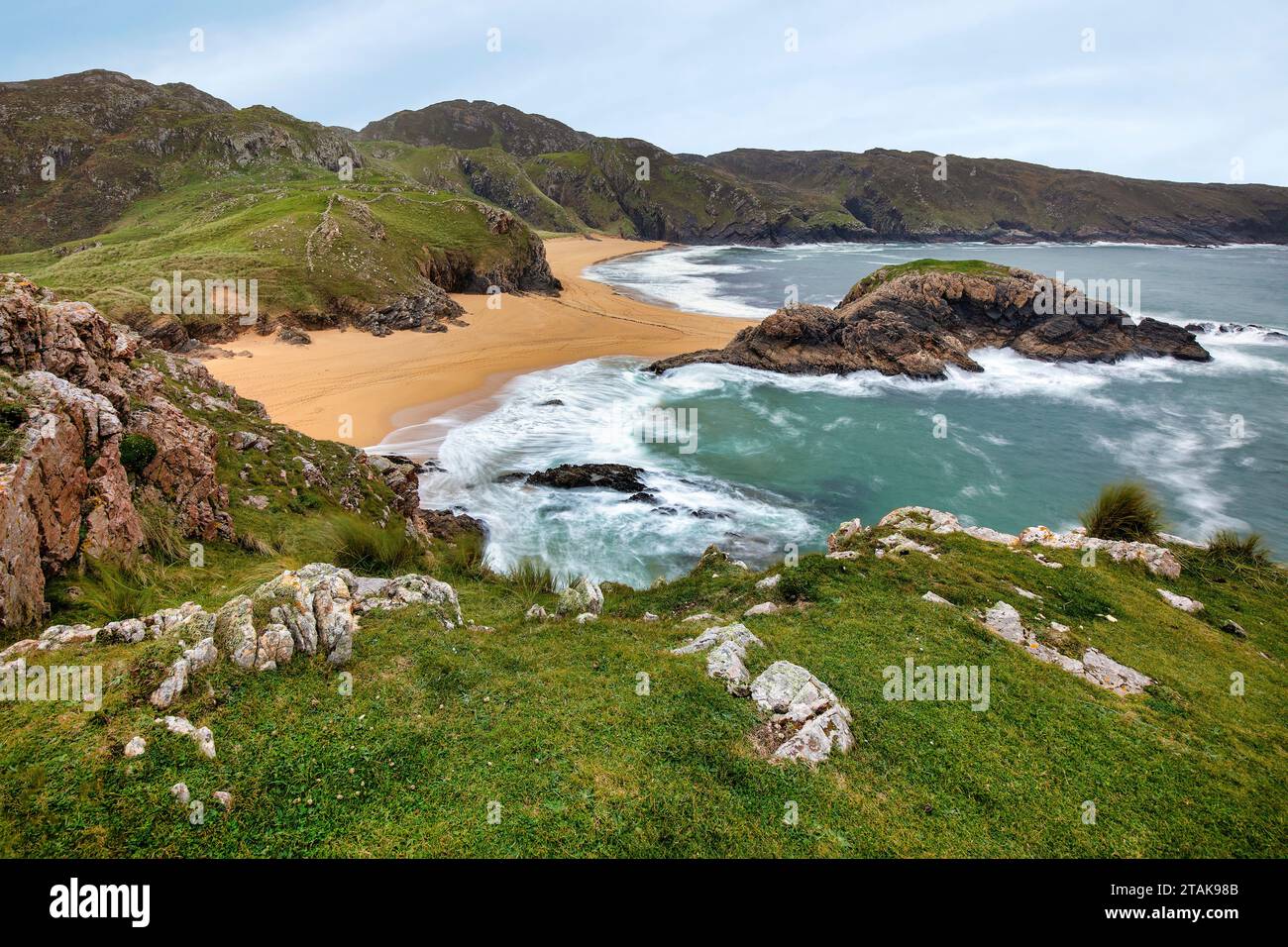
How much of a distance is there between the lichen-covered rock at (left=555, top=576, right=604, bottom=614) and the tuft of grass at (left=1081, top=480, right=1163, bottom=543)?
12.7 metres

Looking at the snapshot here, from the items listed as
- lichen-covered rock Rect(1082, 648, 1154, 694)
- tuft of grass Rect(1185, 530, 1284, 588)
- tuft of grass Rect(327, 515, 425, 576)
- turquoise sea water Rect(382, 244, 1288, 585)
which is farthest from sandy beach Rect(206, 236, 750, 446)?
tuft of grass Rect(1185, 530, 1284, 588)

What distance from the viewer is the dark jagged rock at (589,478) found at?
20922mm

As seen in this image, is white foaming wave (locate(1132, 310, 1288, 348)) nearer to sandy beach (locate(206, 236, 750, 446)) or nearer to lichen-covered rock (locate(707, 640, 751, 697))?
sandy beach (locate(206, 236, 750, 446))

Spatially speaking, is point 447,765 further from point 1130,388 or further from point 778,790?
point 1130,388

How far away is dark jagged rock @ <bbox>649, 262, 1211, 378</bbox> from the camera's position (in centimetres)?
3650

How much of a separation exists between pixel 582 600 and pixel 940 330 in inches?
1524

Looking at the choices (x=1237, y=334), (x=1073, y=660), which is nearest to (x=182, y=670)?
(x=1073, y=660)

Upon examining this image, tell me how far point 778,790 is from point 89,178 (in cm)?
9189

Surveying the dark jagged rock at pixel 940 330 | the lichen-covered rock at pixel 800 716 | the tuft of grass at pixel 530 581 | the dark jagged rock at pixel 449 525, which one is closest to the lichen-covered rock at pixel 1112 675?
the lichen-covered rock at pixel 800 716

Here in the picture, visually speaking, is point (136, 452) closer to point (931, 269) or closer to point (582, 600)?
point (582, 600)

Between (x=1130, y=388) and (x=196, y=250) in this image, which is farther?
(x=196, y=250)

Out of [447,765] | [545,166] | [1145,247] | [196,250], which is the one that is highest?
[545,166]

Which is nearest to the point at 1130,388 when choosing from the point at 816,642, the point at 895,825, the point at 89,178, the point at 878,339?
the point at 878,339

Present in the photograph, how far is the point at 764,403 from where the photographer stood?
31438 mm
